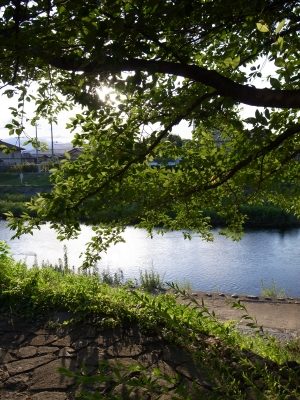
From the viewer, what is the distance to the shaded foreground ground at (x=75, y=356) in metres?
3.50

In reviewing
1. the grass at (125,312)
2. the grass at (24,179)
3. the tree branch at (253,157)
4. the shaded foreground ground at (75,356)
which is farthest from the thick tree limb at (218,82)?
the grass at (24,179)

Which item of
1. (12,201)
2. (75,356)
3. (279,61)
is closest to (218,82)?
(279,61)

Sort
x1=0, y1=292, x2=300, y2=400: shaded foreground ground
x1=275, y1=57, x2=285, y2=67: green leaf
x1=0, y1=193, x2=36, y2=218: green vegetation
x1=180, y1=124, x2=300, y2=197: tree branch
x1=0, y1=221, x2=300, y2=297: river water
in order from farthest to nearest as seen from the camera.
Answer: x1=0, y1=193, x2=36, y2=218: green vegetation
x1=0, y1=221, x2=300, y2=297: river water
x1=0, y1=292, x2=300, y2=400: shaded foreground ground
x1=180, y1=124, x2=300, y2=197: tree branch
x1=275, y1=57, x2=285, y2=67: green leaf

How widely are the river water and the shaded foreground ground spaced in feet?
23.6

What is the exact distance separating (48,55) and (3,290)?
3437 millimetres

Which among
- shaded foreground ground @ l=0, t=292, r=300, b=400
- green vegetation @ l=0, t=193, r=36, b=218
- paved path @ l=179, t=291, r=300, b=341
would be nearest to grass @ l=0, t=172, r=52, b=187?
green vegetation @ l=0, t=193, r=36, b=218

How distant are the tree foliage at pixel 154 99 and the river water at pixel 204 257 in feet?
23.9

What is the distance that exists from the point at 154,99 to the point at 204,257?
11.5 metres

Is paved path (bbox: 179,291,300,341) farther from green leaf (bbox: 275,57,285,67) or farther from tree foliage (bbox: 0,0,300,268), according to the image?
green leaf (bbox: 275,57,285,67)

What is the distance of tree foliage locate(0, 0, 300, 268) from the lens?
275cm

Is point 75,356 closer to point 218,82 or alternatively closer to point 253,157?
point 253,157

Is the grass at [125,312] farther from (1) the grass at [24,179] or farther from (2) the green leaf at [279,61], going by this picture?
(1) the grass at [24,179]

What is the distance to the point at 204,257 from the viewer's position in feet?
47.8

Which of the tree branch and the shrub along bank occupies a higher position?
the tree branch
